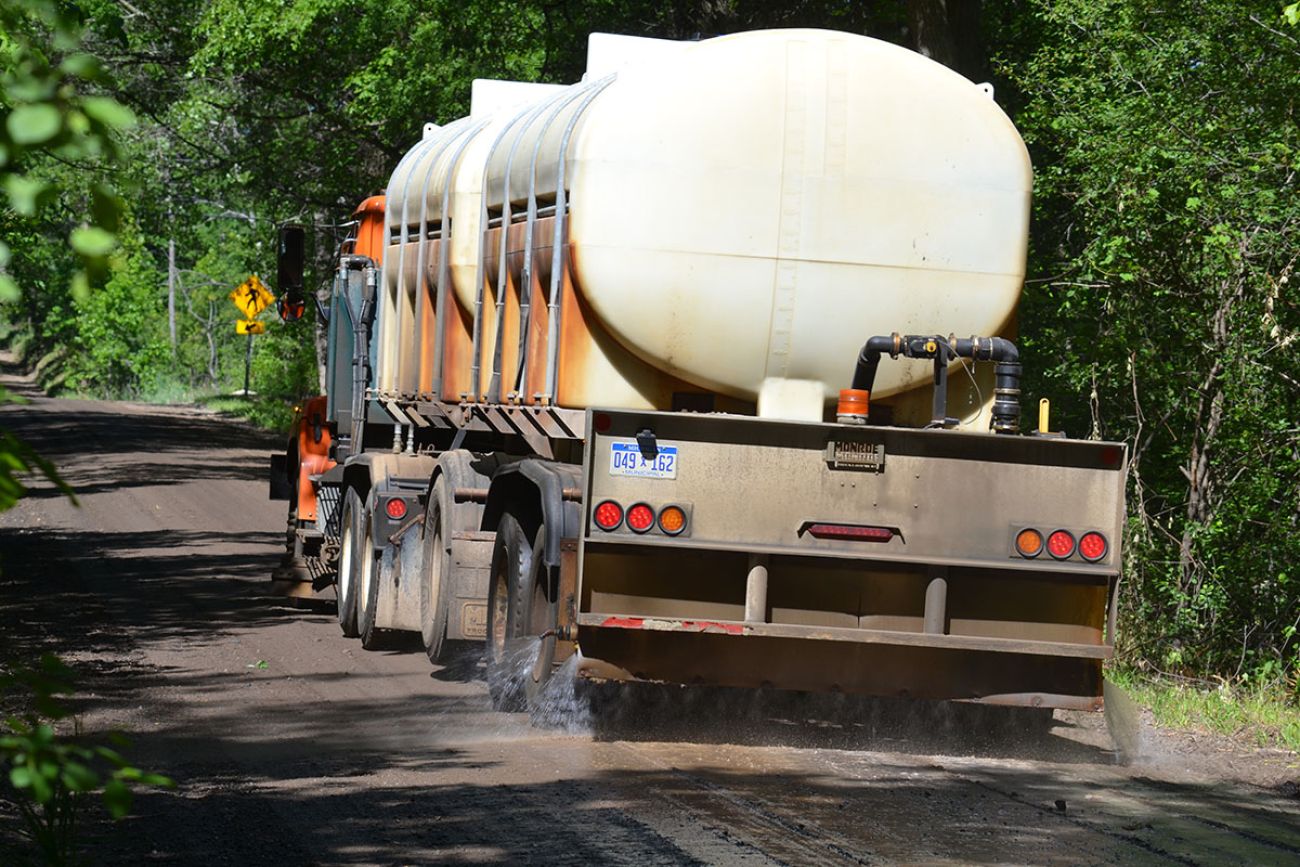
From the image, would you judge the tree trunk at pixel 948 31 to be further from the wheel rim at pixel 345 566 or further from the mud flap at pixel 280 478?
the wheel rim at pixel 345 566

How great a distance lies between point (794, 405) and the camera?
889 centimetres

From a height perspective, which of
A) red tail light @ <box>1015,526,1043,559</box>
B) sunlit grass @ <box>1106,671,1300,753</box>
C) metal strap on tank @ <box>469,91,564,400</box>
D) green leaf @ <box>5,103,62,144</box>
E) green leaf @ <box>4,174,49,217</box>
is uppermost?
metal strap on tank @ <box>469,91,564,400</box>

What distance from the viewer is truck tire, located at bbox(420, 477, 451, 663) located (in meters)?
10.9

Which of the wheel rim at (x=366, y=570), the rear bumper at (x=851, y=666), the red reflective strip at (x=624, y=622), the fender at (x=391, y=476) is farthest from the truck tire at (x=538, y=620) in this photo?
the wheel rim at (x=366, y=570)

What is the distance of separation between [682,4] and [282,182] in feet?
31.3

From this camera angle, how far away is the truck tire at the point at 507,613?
944 centimetres

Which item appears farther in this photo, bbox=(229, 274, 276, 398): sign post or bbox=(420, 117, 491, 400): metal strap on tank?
bbox=(229, 274, 276, 398): sign post

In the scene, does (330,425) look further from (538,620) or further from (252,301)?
(252,301)

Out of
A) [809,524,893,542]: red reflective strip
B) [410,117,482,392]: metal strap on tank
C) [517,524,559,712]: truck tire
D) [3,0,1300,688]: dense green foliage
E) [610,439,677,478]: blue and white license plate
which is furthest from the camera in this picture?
[410,117,482,392]: metal strap on tank

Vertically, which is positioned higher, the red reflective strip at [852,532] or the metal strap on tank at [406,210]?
the metal strap on tank at [406,210]

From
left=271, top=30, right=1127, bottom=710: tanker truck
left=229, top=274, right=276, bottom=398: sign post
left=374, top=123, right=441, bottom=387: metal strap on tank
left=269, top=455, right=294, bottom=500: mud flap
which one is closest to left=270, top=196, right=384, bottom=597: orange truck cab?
left=374, top=123, right=441, bottom=387: metal strap on tank

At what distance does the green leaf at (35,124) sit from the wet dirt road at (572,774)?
56.9 inches

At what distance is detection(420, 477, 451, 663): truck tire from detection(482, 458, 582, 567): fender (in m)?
0.84

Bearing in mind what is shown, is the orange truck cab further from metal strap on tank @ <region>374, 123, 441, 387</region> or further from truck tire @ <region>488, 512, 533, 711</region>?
truck tire @ <region>488, 512, 533, 711</region>
